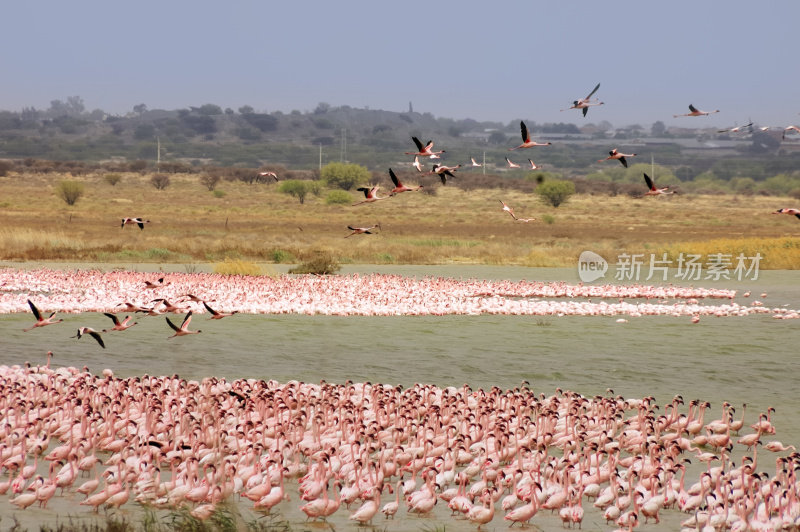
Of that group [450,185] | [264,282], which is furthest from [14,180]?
[264,282]

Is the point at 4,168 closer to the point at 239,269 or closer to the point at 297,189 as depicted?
the point at 297,189

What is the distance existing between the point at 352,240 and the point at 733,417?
37.6 meters

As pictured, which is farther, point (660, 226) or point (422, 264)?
point (660, 226)

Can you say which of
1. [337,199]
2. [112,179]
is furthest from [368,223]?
[112,179]

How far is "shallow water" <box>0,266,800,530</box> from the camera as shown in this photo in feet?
52.9

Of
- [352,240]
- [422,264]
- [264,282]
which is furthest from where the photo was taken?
[352,240]

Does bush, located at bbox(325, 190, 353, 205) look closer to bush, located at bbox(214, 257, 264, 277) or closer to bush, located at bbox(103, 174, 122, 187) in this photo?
bush, located at bbox(103, 174, 122, 187)

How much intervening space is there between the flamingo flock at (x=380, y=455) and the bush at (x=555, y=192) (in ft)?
283

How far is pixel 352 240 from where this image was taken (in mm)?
50312

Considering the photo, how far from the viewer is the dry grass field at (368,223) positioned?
42.0 m

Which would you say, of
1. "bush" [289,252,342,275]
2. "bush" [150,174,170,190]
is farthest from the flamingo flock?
"bush" [150,174,170,190]

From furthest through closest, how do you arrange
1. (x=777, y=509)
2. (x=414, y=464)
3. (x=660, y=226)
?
(x=660, y=226) < (x=414, y=464) < (x=777, y=509)

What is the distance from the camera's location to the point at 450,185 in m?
129

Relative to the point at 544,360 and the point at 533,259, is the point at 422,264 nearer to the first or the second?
the point at 533,259
